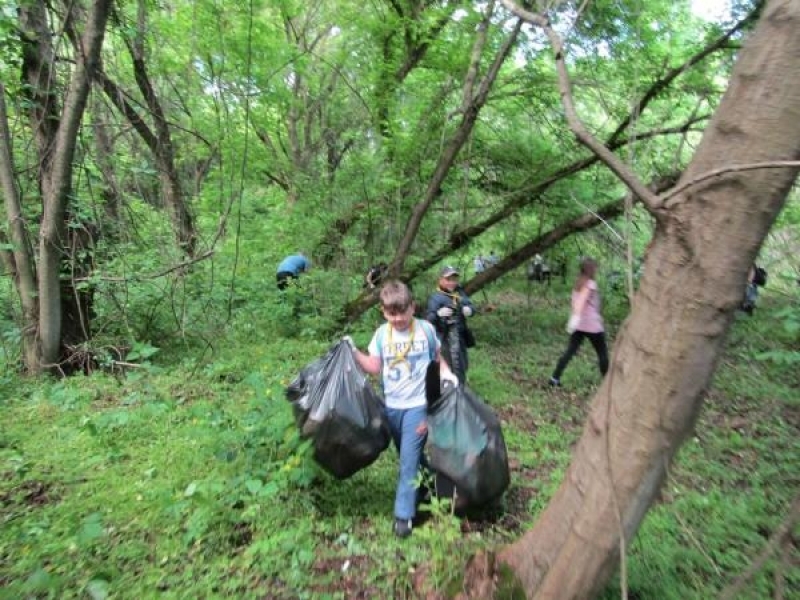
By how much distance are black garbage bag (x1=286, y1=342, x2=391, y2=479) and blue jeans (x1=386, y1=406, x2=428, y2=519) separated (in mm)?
102

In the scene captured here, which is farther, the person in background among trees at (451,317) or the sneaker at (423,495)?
the person in background among trees at (451,317)

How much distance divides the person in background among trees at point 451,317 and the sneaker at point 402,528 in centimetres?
196

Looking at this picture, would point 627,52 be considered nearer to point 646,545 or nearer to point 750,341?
point 750,341

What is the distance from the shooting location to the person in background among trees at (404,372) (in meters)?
3.05

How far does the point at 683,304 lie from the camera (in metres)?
1.50

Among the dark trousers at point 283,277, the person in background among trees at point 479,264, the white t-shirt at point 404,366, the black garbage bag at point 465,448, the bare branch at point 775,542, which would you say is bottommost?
the dark trousers at point 283,277

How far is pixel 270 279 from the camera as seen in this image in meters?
9.21

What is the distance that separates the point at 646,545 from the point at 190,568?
234cm

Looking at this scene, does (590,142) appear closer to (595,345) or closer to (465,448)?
(465,448)

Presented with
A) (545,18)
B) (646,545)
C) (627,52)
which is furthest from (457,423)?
(627,52)

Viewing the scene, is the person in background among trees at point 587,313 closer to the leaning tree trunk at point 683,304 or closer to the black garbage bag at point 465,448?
the black garbage bag at point 465,448

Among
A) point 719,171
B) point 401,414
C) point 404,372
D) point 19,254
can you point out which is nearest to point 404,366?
point 404,372

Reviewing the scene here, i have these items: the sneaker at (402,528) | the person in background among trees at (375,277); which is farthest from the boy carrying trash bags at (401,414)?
the person in background among trees at (375,277)

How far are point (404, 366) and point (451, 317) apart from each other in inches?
67.1
